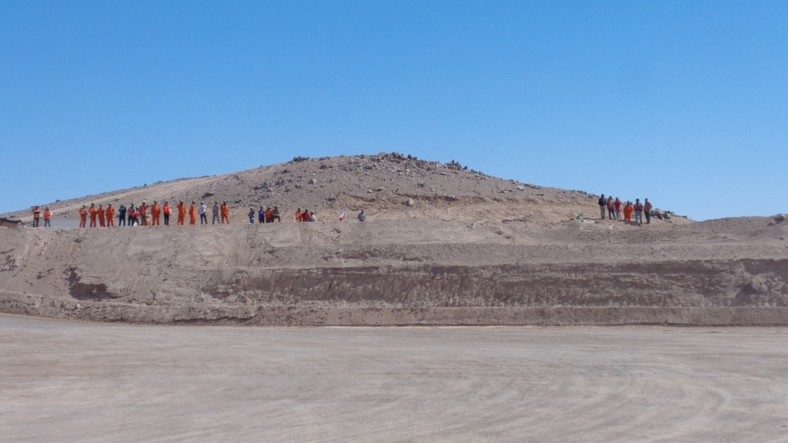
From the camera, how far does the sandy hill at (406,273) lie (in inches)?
1117

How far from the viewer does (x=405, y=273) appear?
32.5 metres

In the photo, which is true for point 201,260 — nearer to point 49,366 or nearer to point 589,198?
point 49,366

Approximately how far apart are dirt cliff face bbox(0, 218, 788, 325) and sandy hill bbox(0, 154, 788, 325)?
0.05 meters

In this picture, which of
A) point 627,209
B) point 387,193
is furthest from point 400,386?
point 387,193

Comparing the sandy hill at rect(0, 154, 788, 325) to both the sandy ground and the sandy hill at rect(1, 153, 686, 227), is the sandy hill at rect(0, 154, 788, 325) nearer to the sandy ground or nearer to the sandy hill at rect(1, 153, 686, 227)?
the sandy ground

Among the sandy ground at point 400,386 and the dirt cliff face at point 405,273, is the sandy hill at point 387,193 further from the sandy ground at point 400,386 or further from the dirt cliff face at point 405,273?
the sandy ground at point 400,386

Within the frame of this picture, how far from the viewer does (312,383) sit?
16.6 meters

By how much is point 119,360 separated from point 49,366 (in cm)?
147

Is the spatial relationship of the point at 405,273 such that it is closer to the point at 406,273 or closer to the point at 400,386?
the point at 406,273

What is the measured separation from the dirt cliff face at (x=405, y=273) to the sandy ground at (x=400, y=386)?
321cm

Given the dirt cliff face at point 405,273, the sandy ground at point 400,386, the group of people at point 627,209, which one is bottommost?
the sandy ground at point 400,386

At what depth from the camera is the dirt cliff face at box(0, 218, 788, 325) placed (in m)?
28.4

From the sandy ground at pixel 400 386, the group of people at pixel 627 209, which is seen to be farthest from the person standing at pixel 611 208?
the sandy ground at pixel 400 386

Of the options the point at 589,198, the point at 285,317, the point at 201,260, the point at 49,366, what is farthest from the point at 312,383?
the point at 589,198
